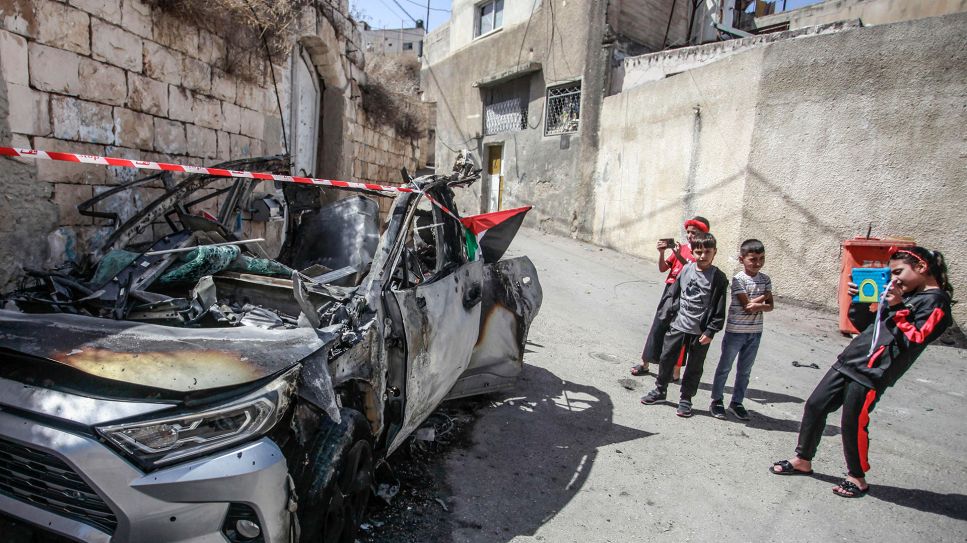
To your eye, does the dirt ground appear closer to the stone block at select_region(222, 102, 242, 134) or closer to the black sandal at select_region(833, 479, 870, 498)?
the black sandal at select_region(833, 479, 870, 498)

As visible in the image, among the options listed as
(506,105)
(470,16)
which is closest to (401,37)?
(470,16)

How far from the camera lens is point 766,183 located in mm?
8805

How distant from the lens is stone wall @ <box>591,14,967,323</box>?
708cm

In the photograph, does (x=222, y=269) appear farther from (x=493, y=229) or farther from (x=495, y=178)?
(x=495, y=178)

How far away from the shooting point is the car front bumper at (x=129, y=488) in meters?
1.62

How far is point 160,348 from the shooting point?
1.98 m

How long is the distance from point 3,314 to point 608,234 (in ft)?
39.6

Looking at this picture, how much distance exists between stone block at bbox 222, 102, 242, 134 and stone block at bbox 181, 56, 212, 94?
37cm

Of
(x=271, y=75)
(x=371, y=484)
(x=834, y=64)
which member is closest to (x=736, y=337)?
(x=371, y=484)

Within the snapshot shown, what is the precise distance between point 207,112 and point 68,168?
6.57 feet

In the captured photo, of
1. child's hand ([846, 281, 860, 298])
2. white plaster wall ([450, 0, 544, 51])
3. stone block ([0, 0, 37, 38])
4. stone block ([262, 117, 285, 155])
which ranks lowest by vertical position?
child's hand ([846, 281, 860, 298])

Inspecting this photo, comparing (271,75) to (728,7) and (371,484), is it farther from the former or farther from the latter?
(728,7)

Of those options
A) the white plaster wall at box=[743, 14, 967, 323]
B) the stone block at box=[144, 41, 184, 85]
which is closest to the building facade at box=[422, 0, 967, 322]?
the white plaster wall at box=[743, 14, 967, 323]

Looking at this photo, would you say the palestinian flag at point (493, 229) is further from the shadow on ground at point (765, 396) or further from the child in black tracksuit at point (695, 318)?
the shadow on ground at point (765, 396)
